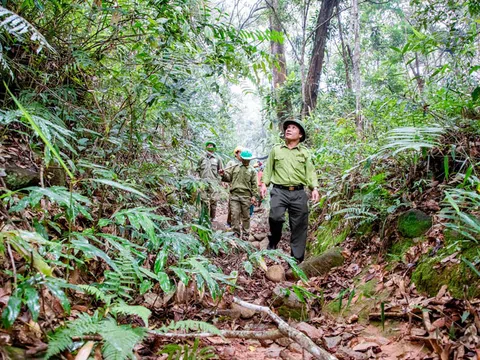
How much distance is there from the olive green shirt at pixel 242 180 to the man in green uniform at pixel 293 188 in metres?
2.04

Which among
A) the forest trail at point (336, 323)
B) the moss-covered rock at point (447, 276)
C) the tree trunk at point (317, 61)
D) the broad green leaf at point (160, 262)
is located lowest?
the forest trail at point (336, 323)

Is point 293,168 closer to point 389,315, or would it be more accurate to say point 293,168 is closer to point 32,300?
point 389,315

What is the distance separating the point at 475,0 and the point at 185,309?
15.3 feet

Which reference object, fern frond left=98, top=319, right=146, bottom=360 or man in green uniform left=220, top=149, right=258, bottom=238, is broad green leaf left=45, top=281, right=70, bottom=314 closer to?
fern frond left=98, top=319, right=146, bottom=360

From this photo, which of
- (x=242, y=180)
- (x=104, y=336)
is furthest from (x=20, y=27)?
(x=242, y=180)

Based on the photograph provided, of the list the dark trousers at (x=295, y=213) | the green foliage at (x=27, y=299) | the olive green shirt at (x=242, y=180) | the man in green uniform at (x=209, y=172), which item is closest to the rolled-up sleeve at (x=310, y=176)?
the dark trousers at (x=295, y=213)

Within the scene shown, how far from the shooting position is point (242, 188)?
6.95 meters

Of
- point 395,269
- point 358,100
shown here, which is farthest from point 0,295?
point 358,100

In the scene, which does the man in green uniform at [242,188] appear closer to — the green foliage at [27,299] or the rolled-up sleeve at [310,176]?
the rolled-up sleeve at [310,176]

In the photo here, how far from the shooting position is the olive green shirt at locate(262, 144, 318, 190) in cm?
482

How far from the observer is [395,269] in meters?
3.14

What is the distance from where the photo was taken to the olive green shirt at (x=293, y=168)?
4.82 metres

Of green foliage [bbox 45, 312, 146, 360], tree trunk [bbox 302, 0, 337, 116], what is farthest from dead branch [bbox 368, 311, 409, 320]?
tree trunk [bbox 302, 0, 337, 116]

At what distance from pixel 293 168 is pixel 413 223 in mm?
1842
